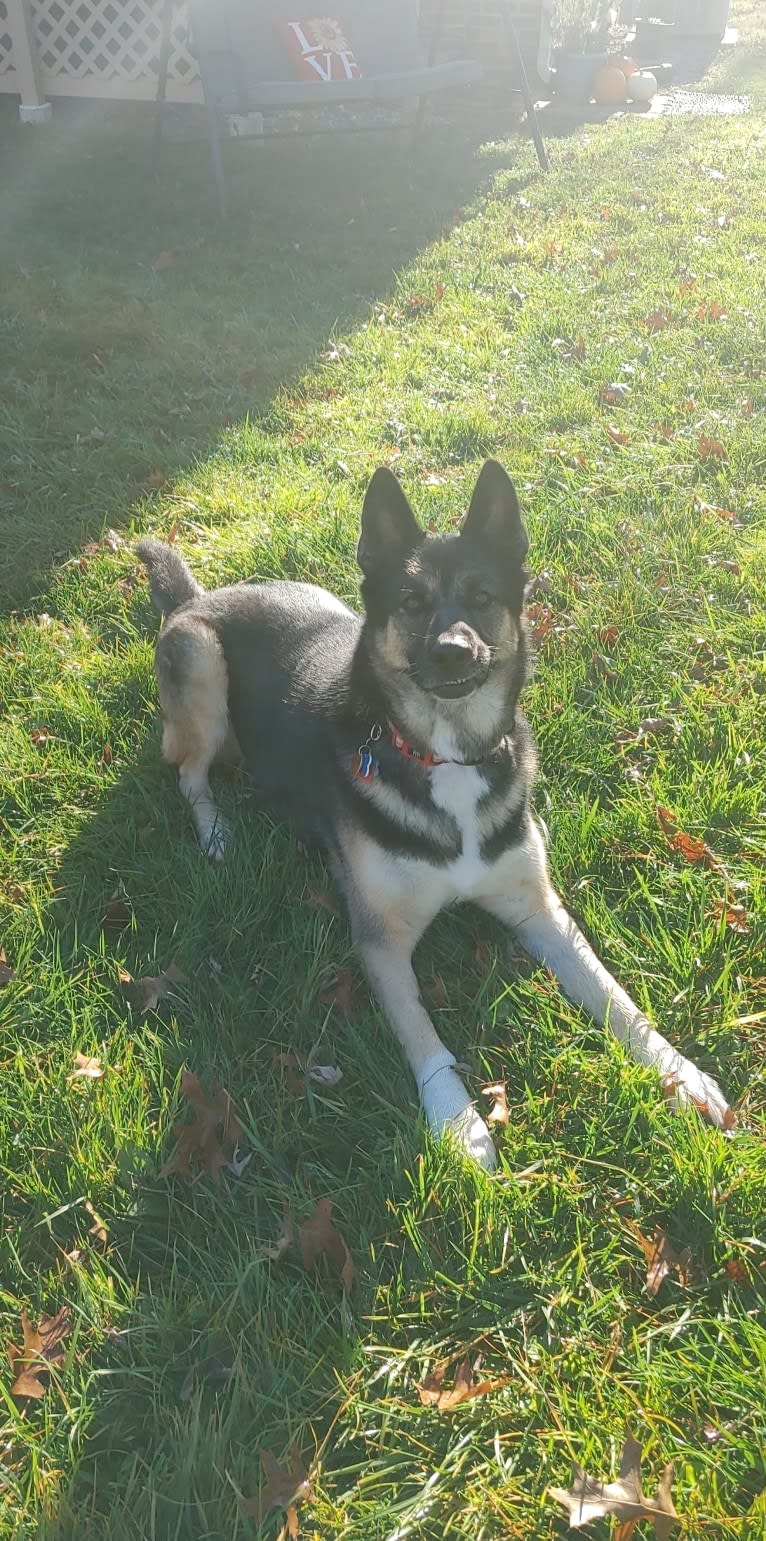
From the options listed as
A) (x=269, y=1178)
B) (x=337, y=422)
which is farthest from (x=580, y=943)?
(x=337, y=422)

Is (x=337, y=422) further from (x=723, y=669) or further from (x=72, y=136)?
(x=72, y=136)

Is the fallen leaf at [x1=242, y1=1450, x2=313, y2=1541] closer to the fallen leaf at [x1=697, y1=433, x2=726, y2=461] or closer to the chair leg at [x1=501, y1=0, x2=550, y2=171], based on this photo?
the fallen leaf at [x1=697, y1=433, x2=726, y2=461]

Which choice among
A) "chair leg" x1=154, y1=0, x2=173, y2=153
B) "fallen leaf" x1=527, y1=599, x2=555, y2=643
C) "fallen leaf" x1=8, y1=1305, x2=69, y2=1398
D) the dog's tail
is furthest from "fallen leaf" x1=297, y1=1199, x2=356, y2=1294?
"chair leg" x1=154, y1=0, x2=173, y2=153

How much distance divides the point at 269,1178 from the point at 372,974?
617 mm

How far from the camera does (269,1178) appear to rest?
2.37m

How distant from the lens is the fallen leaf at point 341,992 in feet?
9.29

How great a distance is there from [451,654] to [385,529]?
1.83 feet

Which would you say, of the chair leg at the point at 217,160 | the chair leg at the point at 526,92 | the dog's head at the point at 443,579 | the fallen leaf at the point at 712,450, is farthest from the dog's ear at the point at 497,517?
the chair leg at the point at 526,92

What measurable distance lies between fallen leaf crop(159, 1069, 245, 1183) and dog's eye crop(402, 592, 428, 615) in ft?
4.51

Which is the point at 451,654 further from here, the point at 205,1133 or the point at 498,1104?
the point at 205,1133

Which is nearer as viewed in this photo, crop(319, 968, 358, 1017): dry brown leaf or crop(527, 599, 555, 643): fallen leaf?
crop(319, 968, 358, 1017): dry brown leaf

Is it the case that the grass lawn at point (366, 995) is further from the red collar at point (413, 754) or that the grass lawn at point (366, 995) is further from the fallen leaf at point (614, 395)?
the red collar at point (413, 754)

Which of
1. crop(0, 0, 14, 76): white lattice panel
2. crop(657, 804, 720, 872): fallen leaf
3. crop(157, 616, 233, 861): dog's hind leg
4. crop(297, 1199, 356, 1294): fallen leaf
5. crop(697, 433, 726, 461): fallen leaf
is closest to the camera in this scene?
crop(297, 1199, 356, 1294): fallen leaf

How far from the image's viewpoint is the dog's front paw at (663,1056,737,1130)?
7.75 feet
